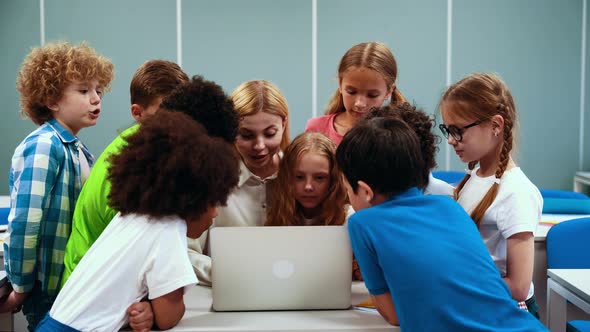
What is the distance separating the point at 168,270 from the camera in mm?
1234

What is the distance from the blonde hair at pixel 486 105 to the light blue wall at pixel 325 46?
320cm

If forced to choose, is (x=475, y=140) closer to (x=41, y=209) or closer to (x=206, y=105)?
(x=206, y=105)

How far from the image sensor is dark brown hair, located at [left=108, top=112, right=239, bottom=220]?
1.24 meters

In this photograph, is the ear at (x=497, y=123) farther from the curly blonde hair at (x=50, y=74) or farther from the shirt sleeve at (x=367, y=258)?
the curly blonde hair at (x=50, y=74)

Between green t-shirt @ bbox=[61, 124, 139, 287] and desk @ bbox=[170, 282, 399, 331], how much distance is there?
0.30 meters

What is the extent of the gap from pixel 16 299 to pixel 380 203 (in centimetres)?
102

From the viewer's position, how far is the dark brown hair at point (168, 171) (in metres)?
1.24

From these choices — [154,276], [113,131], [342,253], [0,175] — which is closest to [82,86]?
[154,276]

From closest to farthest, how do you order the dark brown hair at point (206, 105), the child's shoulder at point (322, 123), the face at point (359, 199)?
1. the face at point (359, 199)
2. the dark brown hair at point (206, 105)
3. the child's shoulder at point (322, 123)

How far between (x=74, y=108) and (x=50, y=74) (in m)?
0.12

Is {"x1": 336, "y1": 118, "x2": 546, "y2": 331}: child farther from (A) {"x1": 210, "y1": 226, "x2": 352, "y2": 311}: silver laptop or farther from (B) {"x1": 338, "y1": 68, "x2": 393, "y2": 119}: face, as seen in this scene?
(B) {"x1": 338, "y1": 68, "x2": 393, "y2": 119}: face

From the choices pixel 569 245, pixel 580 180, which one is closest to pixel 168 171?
pixel 569 245

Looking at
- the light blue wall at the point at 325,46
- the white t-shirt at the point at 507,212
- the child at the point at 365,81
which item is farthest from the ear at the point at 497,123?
→ the light blue wall at the point at 325,46

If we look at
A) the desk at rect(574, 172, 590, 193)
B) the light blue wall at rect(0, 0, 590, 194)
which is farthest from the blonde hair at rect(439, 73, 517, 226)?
the desk at rect(574, 172, 590, 193)
